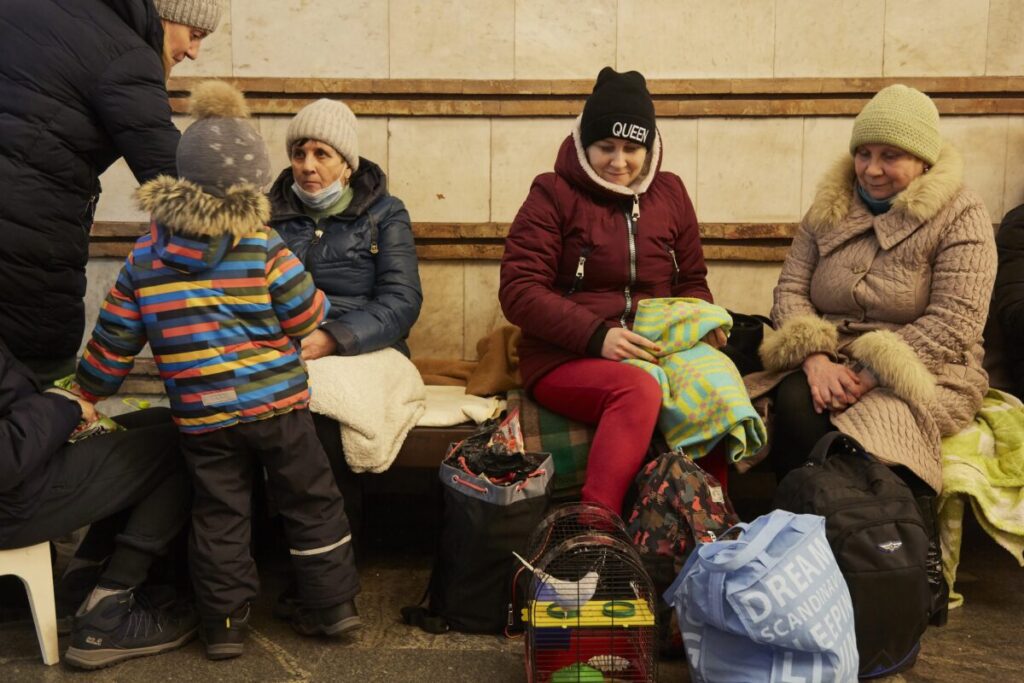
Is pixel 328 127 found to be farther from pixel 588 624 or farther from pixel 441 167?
pixel 588 624

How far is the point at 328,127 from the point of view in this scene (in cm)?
Answer: 343

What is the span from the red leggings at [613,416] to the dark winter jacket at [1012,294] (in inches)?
56.8

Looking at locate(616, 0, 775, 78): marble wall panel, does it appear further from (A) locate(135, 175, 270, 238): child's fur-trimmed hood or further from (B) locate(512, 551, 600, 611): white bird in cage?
(B) locate(512, 551, 600, 611): white bird in cage

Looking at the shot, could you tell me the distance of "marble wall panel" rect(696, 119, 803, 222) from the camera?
400 cm

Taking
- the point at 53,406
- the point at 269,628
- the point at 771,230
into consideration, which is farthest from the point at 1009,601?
the point at 53,406

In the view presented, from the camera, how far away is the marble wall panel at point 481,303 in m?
4.12

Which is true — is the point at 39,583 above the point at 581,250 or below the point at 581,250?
below

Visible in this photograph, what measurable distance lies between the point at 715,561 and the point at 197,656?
5.04ft

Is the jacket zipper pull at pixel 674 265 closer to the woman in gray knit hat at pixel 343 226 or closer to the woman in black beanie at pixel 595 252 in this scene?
the woman in black beanie at pixel 595 252

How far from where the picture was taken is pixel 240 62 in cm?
406

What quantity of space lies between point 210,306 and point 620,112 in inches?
59.2

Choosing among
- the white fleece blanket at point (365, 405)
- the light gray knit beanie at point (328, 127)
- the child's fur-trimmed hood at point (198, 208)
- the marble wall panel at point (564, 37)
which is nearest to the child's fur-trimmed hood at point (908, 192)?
the marble wall panel at point (564, 37)

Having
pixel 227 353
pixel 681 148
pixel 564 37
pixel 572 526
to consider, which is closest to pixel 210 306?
pixel 227 353

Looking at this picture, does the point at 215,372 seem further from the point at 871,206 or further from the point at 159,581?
the point at 871,206
